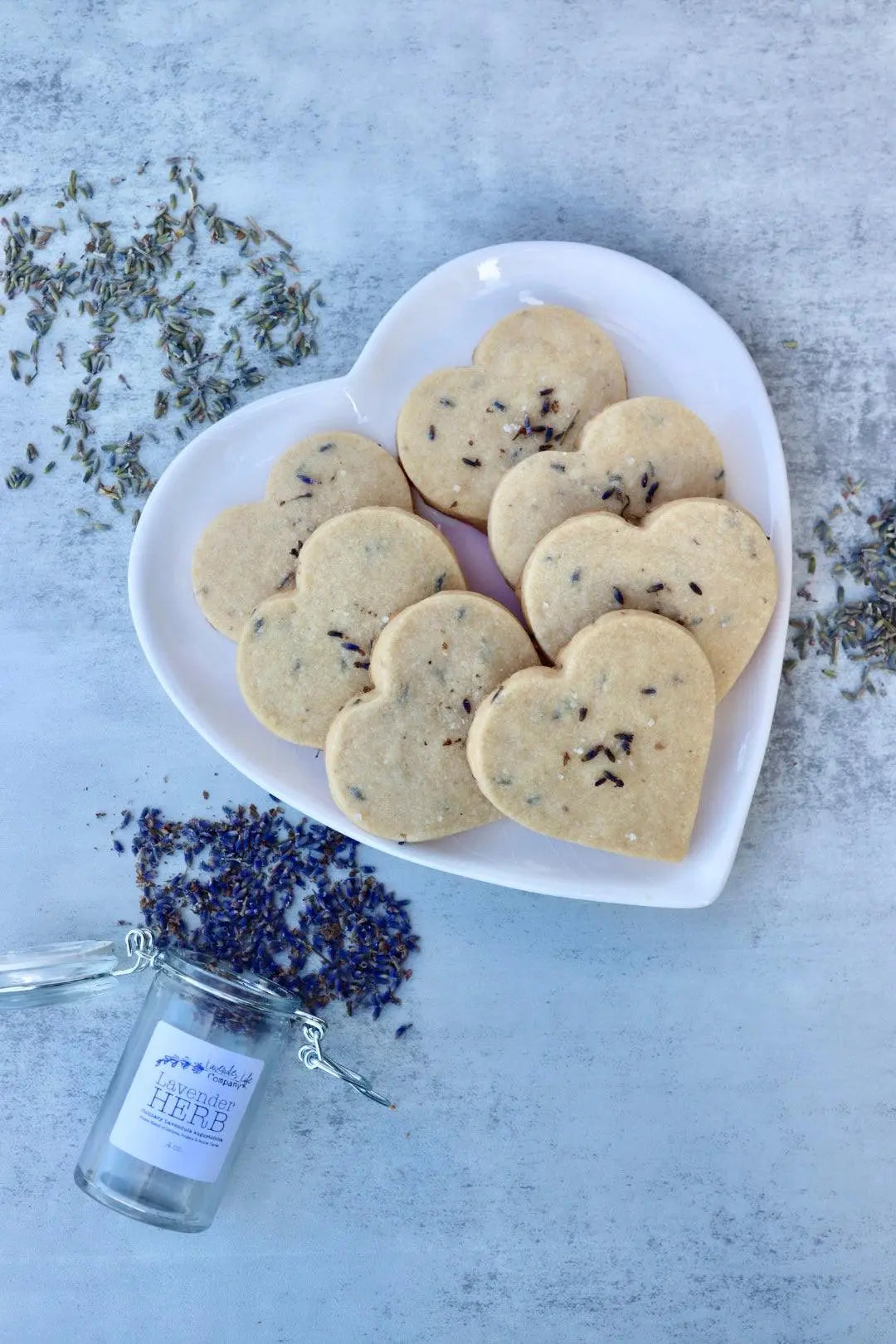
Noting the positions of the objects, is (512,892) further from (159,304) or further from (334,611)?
(159,304)

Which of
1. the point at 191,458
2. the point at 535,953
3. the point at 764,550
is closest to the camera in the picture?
the point at 764,550

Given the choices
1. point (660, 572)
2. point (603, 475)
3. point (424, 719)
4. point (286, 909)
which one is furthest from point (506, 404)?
point (286, 909)

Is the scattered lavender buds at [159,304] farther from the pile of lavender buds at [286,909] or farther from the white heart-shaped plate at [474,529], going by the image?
the pile of lavender buds at [286,909]

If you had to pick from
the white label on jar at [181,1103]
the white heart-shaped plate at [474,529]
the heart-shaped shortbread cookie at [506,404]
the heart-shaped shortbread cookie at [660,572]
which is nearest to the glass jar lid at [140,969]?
the white label on jar at [181,1103]

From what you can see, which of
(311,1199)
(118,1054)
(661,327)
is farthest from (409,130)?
(311,1199)

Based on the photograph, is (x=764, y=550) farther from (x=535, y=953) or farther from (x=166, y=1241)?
(x=166, y=1241)

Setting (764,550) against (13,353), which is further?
(13,353)

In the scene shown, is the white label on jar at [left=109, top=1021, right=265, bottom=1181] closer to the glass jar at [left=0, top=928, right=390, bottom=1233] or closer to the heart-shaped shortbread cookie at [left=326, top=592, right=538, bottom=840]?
the glass jar at [left=0, top=928, right=390, bottom=1233]
